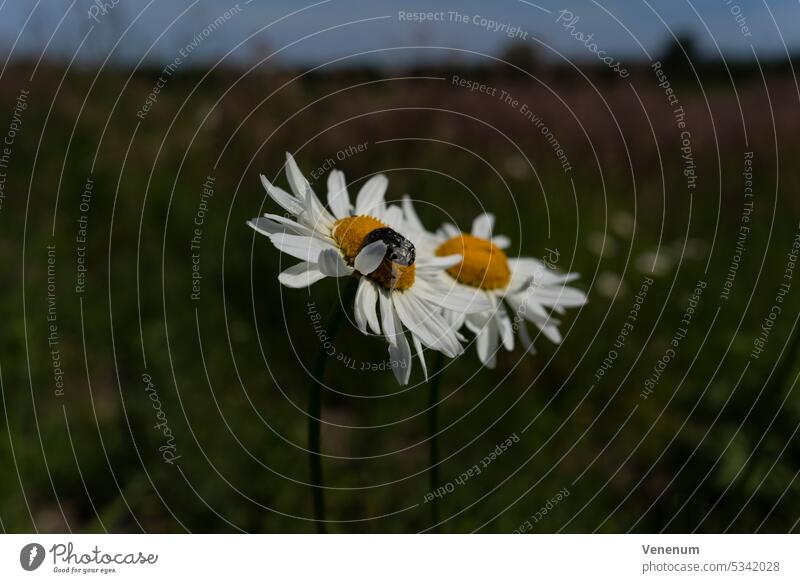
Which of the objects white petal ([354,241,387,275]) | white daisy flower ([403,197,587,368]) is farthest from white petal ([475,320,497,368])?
white petal ([354,241,387,275])

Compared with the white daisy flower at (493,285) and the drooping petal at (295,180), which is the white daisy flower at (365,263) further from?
the white daisy flower at (493,285)

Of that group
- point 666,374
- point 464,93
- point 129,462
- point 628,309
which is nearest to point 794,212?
point 628,309

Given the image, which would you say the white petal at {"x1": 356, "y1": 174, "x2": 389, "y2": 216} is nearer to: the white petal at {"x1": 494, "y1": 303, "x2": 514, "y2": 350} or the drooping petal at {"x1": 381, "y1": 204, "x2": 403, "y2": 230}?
the drooping petal at {"x1": 381, "y1": 204, "x2": 403, "y2": 230}

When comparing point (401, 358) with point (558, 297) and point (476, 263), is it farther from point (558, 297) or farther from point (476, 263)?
point (558, 297)
